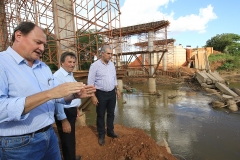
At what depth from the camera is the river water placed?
164 inches

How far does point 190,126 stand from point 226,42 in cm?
2887

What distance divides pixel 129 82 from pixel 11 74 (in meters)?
17.3

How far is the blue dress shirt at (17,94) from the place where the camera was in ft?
3.43

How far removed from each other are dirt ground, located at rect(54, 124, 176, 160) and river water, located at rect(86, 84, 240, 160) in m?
1.30

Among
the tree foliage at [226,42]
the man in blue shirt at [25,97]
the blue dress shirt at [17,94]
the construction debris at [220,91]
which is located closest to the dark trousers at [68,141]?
the man in blue shirt at [25,97]

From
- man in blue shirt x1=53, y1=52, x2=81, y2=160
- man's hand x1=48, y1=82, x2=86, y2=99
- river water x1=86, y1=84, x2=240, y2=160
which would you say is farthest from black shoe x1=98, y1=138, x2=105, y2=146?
man's hand x1=48, y1=82, x2=86, y2=99

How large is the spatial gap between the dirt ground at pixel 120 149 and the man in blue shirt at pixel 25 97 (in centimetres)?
165

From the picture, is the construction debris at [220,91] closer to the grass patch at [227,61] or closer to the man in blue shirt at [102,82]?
the man in blue shirt at [102,82]

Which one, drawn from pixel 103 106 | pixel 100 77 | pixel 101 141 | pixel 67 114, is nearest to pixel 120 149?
pixel 101 141

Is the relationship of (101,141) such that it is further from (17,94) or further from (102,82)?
(17,94)

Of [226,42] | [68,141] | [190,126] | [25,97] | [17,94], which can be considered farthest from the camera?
[226,42]

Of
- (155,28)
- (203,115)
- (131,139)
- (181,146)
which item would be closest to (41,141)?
(131,139)

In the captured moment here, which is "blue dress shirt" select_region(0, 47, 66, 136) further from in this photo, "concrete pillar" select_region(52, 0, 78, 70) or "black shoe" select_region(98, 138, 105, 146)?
"concrete pillar" select_region(52, 0, 78, 70)

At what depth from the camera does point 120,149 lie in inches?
120
